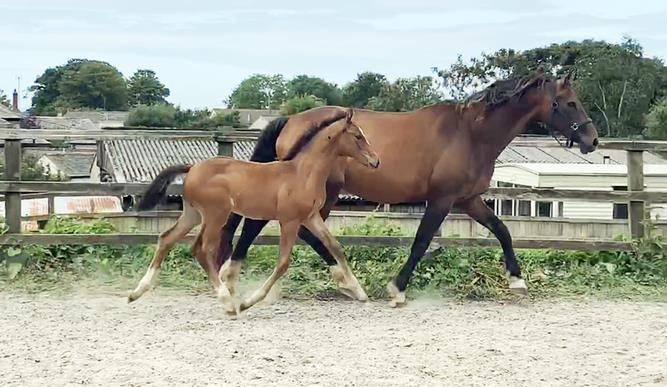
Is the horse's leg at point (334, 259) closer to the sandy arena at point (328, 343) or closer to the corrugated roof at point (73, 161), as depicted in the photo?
the sandy arena at point (328, 343)

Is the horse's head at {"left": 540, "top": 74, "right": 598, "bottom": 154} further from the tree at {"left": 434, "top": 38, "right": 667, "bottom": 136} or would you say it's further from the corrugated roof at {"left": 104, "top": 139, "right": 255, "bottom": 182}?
the tree at {"left": 434, "top": 38, "right": 667, "bottom": 136}

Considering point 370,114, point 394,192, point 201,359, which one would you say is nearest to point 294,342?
point 201,359

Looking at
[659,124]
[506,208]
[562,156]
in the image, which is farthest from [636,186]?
[659,124]

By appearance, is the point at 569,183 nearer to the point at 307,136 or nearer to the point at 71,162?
the point at 307,136

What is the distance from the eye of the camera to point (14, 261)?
659 centimetres

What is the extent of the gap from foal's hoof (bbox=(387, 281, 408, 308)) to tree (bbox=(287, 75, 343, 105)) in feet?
199

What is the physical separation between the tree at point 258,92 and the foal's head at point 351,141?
87.8m

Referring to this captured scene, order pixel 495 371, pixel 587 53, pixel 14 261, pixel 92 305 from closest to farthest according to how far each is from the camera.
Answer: pixel 495 371
pixel 92 305
pixel 14 261
pixel 587 53

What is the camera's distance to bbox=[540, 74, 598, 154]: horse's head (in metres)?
5.70

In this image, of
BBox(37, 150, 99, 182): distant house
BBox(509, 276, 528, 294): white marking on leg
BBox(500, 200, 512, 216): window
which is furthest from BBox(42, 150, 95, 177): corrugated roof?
BBox(509, 276, 528, 294): white marking on leg

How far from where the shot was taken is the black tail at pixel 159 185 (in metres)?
5.45

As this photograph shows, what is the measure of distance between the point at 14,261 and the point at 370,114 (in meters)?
3.29

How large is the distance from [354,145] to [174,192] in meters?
2.02

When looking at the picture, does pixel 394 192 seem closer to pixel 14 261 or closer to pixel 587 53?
pixel 14 261
